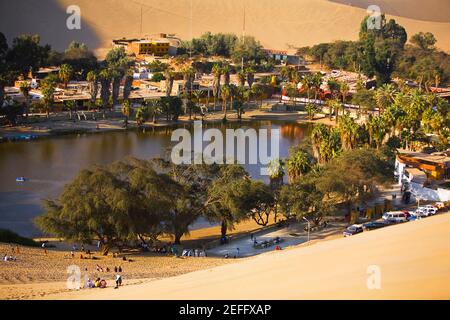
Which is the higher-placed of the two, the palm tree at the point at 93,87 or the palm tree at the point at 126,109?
the palm tree at the point at 93,87

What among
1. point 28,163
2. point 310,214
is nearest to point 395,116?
point 310,214

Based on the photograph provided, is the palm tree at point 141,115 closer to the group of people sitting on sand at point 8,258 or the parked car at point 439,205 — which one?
the parked car at point 439,205

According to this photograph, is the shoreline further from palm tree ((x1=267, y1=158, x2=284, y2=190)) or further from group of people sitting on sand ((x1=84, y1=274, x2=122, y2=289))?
group of people sitting on sand ((x1=84, y1=274, x2=122, y2=289))

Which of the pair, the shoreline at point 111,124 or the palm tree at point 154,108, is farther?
the palm tree at point 154,108

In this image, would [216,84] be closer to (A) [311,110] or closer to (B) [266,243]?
(A) [311,110]

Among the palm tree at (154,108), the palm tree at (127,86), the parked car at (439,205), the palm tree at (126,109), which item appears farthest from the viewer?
the palm tree at (127,86)

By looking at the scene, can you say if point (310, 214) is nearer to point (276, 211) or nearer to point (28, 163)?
point (276, 211)

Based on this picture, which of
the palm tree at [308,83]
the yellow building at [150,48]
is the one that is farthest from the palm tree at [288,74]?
the yellow building at [150,48]
